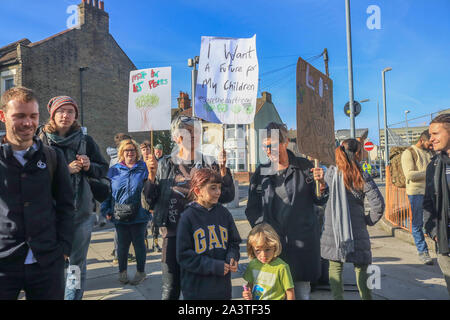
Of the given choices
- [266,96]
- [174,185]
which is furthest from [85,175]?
[266,96]

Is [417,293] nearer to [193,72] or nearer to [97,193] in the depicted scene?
[97,193]

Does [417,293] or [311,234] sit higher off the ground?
[311,234]

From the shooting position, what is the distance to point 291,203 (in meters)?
2.74

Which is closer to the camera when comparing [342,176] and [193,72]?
[342,176]

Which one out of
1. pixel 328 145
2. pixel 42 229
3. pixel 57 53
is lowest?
pixel 42 229

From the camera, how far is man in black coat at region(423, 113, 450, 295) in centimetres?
279

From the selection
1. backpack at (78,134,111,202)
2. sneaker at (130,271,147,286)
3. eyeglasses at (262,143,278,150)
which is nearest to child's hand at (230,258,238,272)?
eyeglasses at (262,143,278,150)

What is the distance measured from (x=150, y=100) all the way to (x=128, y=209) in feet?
4.63

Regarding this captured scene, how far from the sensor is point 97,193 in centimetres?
276

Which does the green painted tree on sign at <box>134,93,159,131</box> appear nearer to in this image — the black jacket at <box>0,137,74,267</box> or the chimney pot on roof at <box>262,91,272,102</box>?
the black jacket at <box>0,137,74,267</box>
